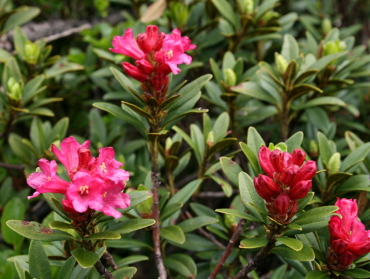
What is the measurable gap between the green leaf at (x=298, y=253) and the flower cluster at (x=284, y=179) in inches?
4.3

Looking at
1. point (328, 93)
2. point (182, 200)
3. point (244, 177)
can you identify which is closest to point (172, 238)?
point (182, 200)

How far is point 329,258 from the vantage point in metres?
1.22

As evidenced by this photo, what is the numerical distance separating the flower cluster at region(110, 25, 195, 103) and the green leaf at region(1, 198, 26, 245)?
37.5 inches

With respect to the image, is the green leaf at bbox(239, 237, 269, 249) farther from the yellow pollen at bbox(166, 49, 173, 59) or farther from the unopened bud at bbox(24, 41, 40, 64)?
the unopened bud at bbox(24, 41, 40, 64)

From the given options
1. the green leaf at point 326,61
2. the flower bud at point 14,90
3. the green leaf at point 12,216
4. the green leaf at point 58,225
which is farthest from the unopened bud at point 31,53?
the green leaf at point 326,61

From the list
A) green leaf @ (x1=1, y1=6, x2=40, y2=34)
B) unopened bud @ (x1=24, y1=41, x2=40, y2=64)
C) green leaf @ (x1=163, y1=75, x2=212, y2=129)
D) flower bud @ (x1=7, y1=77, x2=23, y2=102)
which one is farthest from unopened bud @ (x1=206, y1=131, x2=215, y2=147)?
green leaf @ (x1=1, y1=6, x2=40, y2=34)

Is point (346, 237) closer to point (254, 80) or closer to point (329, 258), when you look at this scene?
point (329, 258)

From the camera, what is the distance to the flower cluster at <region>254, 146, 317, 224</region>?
41.8 inches

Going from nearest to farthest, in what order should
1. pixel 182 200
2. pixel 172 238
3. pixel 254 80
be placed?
1. pixel 172 238
2. pixel 182 200
3. pixel 254 80

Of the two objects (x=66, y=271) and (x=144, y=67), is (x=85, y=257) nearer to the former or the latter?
(x=66, y=271)

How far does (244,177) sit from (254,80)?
2.78 feet

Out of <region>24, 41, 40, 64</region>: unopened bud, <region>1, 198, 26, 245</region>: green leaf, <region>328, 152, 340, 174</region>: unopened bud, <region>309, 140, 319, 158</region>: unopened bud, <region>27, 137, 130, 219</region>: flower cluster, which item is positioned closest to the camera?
<region>27, 137, 130, 219</region>: flower cluster

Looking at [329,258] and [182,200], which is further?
[182,200]

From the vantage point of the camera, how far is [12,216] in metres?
1.81
